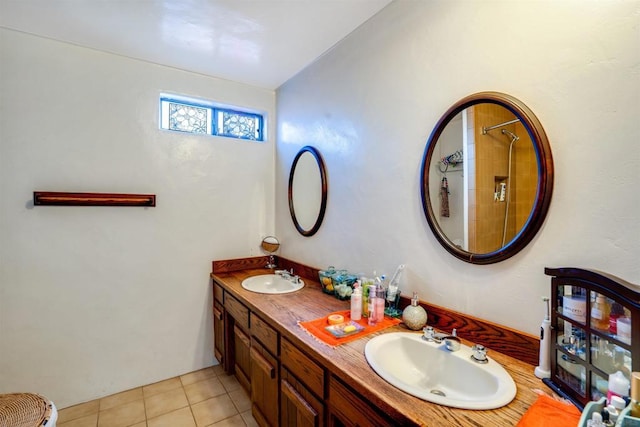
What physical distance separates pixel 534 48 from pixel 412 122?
1.81 feet

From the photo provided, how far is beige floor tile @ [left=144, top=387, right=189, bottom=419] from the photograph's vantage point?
2045mm

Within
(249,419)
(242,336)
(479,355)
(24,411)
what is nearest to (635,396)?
(479,355)

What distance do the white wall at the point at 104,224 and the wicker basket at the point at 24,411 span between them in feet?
2.65

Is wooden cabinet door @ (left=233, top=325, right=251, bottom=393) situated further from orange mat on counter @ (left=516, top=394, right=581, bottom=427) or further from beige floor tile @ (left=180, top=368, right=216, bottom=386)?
orange mat on counter @ (left=516, top=394, right=581, bottom=427)

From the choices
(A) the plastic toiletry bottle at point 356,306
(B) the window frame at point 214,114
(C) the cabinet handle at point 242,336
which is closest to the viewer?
(A) the plastic toiletry bottle at point 356,306

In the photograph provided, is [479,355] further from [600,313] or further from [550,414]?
[600,313]

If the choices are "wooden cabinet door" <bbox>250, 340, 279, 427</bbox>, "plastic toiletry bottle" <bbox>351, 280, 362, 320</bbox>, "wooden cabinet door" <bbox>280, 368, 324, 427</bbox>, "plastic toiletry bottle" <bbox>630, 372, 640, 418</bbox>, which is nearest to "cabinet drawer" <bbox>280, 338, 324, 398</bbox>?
"wooden cabinet door" <bbox>280, 368, 324, 427</bbox>

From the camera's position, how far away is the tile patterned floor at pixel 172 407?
194cm

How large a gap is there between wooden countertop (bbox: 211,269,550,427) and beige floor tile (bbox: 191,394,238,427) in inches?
33.0

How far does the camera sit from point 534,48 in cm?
109

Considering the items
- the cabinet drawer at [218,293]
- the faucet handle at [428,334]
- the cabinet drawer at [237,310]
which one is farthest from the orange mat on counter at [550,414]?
the cabinet drawer at [218,293]

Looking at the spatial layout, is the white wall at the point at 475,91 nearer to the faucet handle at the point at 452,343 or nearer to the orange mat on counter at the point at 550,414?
the faucet handle at the point at 452,343

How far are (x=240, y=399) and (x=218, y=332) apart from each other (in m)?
0.53

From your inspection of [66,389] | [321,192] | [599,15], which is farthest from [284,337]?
[66,389]
